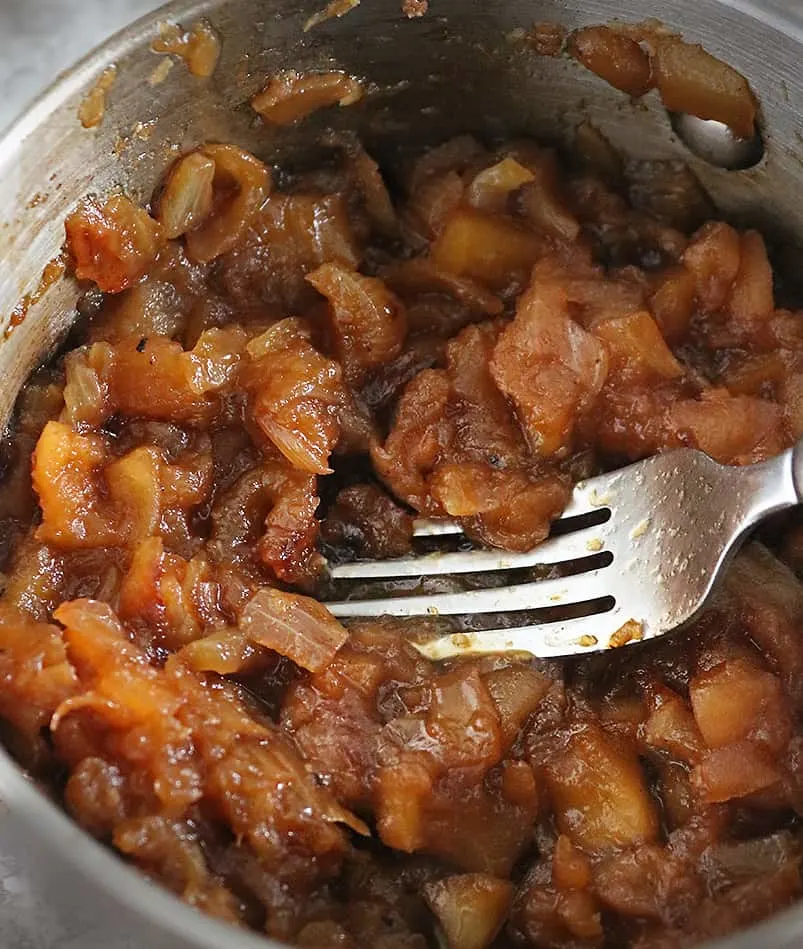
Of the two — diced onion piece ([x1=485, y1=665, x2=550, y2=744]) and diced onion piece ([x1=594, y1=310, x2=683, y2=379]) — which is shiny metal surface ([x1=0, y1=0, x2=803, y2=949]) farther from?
diced onion piece ([x1=485, y1=665, x2=550, y2=744])

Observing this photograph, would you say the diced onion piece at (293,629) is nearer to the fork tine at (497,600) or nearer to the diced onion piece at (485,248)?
the fork tine at (497,600)

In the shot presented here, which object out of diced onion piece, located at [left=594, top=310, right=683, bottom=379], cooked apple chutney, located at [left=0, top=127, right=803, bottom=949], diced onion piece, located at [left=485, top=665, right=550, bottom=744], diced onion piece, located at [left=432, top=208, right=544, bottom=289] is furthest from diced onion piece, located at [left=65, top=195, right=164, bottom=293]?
diced onion piece, located at [left=485, top=665, right=550, bottom=744]

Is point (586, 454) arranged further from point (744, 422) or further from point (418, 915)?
point (418, 915)

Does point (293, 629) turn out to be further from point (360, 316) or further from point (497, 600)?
point (360, 316)

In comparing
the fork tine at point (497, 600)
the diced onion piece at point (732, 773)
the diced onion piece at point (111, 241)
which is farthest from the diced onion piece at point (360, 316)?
the diced onion piece at point (732, 773)

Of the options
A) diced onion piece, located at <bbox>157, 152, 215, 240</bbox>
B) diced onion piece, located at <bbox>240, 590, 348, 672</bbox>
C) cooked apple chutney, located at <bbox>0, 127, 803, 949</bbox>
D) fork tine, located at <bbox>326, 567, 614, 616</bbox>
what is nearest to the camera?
cooked apple chutney, located at <bbox>0, 127, 803, 949</bbox>

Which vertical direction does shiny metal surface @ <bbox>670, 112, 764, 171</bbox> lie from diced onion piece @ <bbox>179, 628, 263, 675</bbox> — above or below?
below

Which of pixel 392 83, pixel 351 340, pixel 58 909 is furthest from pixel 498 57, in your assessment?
pixel 58 909

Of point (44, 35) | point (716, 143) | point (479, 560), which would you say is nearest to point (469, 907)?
point (479, 560)
